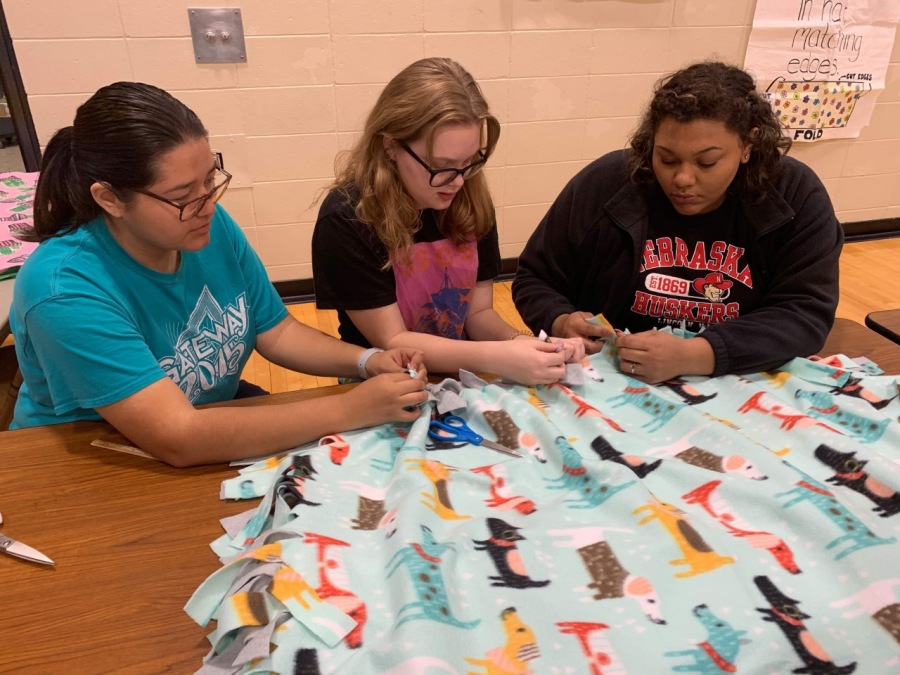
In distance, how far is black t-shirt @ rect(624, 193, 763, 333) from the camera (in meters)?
1.50

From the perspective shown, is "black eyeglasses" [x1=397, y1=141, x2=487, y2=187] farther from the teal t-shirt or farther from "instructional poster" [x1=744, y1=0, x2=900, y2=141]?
"instructional poster" [x1=744, y1=0, x2=900, y2=141]

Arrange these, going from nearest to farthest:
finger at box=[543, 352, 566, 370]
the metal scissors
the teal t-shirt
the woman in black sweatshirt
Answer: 1. the metal scissors
2. the teal t-shirt
3. finger at box=[543, 352, 566, 370]
4. the woman in black sweatshirt

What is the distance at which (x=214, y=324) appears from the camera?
1.32 m

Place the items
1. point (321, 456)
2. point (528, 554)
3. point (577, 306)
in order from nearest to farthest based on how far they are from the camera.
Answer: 1. point (528, 554)
2. point (321, 456)
3. point (577, 306)

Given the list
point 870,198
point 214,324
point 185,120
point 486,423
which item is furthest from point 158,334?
point 870,198

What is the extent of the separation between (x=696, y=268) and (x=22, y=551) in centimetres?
138

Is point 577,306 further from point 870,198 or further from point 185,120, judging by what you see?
point 870,198

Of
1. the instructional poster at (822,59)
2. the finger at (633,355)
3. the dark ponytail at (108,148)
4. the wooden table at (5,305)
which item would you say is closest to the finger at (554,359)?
the finger at (633,355)

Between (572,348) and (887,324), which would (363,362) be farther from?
(887,324)

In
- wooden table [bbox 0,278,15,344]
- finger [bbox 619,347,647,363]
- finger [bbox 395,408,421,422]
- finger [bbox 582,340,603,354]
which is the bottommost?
wooden table [bbox 0,278,15,344]

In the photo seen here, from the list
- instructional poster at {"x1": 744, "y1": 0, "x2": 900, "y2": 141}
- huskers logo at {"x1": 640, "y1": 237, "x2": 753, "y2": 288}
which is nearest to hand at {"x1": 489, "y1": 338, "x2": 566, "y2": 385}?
huskers logo at {"x1": 640, "y1": 237, "x2": 753, "y2": 288}

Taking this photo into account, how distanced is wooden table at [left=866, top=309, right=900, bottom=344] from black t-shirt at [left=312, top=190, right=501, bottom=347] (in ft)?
2.85

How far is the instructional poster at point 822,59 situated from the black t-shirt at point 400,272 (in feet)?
8.48

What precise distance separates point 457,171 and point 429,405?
49 cm
